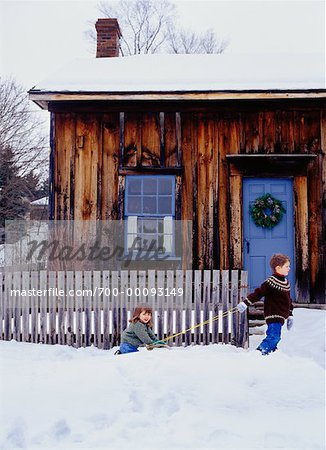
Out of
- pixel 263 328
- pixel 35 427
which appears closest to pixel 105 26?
pixel 263 328

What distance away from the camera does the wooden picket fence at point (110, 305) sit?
8.18 meters

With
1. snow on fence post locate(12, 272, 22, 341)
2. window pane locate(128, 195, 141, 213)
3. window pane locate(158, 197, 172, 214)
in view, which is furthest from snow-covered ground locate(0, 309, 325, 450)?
window pane locate(128, 195, 141, 213)

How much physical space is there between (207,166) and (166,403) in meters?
7.17

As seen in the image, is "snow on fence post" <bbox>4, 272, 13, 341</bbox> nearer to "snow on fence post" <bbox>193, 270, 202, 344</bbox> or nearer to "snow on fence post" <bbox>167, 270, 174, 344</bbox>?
"snow on fence post" <bbox>167, 270, 174, 344</bbox>

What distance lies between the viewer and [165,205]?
34.5 feet

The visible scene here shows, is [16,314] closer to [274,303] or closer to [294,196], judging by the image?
[274,303]

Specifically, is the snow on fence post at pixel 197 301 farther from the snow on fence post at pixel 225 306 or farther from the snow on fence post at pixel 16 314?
the snow on fence post at pixel 16 314

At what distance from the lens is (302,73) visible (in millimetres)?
10805

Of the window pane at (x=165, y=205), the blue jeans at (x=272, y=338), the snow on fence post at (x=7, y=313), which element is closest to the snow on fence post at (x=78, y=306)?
the snow on fence post at (x=7, y=313)

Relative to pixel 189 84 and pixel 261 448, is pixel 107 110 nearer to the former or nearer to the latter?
pixel 189 84

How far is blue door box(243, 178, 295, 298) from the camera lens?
10.4 metres

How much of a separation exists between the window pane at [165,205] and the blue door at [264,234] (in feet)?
5.60

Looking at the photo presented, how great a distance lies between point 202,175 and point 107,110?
8.64 ft

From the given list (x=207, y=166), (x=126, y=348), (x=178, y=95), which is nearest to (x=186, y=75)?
(x=178, y=95)
